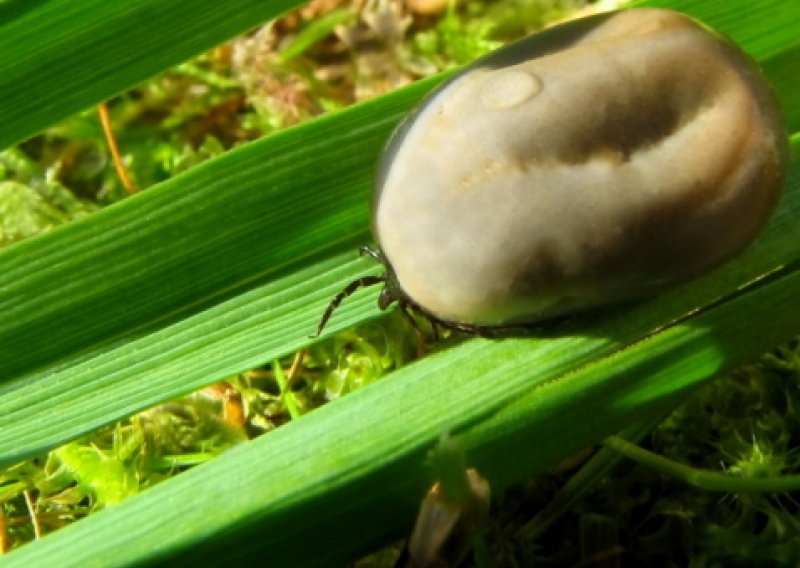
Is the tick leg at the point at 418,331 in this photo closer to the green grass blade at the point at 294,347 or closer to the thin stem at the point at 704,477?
the green grass blade at the point at 294,347

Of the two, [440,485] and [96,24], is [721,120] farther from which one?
[96,24]

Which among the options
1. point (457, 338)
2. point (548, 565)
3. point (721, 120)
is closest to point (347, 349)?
point (457, 338)

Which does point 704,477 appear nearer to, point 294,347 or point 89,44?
point 294,347

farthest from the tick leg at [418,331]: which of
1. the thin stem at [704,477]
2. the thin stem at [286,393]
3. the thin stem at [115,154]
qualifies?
the thin stem at [115,154]

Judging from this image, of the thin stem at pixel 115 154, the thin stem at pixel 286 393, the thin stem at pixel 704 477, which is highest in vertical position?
the thin stem at pixel 115 154

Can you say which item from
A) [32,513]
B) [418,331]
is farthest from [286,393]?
[32,513]

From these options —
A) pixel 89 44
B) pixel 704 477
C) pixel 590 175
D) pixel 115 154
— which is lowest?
pixel 704 477

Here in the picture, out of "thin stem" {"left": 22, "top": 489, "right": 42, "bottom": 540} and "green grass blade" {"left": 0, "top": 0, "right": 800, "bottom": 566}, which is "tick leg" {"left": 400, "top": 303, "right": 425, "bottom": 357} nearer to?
"green grass blade" {"left": 0, "top": 0, "right": 800, "bottom": 566}
